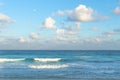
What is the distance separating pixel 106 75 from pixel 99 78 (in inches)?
83.5

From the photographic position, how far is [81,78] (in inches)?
878

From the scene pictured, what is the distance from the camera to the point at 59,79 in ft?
70.6

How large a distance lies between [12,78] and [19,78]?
51cm

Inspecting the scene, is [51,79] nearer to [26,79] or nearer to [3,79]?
[26,79]

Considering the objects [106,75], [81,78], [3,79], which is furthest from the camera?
[106,75]

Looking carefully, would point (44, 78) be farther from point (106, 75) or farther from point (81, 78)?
point (106, 75)

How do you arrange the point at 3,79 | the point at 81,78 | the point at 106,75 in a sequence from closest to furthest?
the point at 3,79 → the point at 81,78 → the point at 106,75

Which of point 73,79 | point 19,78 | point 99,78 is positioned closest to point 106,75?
point 99,78

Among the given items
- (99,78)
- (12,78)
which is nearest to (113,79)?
(99,78)

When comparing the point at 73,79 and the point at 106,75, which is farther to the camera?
the point at 106,75

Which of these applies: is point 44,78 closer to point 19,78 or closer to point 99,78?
point 19,78

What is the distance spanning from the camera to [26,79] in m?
21.4

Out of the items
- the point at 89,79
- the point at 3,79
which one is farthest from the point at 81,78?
the point at 3,79

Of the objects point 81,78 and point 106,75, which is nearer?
point 81,78
